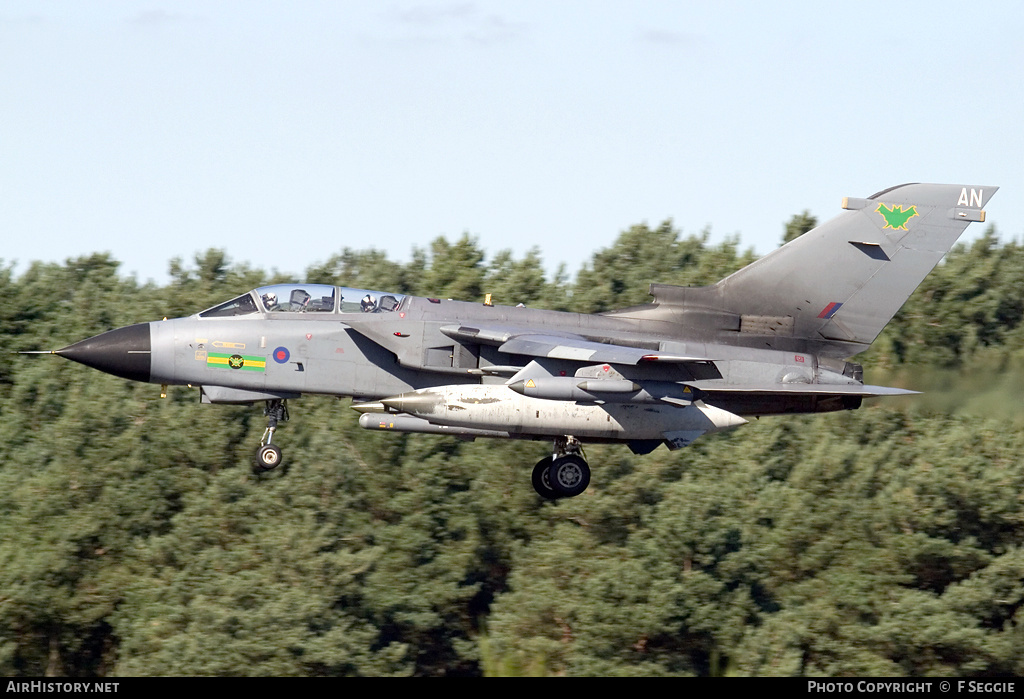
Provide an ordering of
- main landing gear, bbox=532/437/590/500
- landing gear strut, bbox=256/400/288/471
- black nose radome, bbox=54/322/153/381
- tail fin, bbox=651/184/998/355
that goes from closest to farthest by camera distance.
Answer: black nose radome, bbox=54/322/153/381 → landing gear strut, bbox=256/400/288/471 → main landing gear, bbox=532/437/590/500 → tail fin, bbox=651/184/998/355

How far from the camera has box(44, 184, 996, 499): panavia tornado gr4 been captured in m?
17.4

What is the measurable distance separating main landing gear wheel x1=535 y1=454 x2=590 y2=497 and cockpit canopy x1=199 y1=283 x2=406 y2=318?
3.16 m

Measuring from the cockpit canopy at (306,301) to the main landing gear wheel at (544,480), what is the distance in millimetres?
3140

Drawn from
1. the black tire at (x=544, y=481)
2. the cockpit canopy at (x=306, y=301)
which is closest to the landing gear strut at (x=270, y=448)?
the cockpit canopy at (x=306, y=301)

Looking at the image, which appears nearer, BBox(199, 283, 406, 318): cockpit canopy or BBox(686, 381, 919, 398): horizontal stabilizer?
BBox(199, 283, 406, 318): cockpit canopy

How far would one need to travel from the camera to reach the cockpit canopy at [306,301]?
18.0 meters

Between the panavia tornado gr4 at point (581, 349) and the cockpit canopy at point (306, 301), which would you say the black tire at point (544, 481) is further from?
the cockpit canopy at point (306, 301)

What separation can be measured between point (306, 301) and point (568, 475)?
14.3 ft

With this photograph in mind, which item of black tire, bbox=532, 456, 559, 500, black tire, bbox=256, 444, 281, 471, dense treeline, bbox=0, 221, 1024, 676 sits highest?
black tire, bbox=256, 444, 281, 471

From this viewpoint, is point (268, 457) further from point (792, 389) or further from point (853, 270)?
point (853, 270)

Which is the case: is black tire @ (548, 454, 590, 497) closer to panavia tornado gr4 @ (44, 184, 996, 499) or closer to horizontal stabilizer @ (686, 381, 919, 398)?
panavia tornado gr4 @ (44, 184, 996, 499)

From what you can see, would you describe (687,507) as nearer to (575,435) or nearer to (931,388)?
(931,388)

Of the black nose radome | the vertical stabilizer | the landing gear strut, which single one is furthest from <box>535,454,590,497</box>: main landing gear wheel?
the black nose radome

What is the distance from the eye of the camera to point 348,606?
32031 mm
